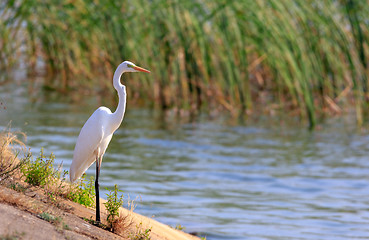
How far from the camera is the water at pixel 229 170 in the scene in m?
8.28

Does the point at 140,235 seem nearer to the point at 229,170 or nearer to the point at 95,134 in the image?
the point at 95,134

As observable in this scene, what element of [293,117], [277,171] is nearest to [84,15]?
[293,117]

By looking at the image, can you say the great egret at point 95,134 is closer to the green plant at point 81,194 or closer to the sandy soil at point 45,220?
the green plant at point 81,194

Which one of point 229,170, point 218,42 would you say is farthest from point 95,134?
point 218,42

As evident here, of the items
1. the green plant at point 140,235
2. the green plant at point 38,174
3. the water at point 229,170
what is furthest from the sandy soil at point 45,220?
the water at point 229,170

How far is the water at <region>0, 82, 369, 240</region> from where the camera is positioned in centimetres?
828

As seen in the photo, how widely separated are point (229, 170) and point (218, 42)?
4145 millimetres

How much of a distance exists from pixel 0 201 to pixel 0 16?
12.3m

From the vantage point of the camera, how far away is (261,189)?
9.95 metres

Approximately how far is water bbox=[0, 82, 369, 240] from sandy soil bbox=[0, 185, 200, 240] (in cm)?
208

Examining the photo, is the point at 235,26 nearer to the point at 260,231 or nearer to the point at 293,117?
the point at 293,117

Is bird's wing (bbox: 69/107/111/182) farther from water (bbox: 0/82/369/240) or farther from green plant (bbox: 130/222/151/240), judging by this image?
water (bbox: 0/82/369/240)

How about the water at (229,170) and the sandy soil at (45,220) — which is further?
the water at (229,170)

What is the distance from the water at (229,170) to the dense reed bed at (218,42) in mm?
789
